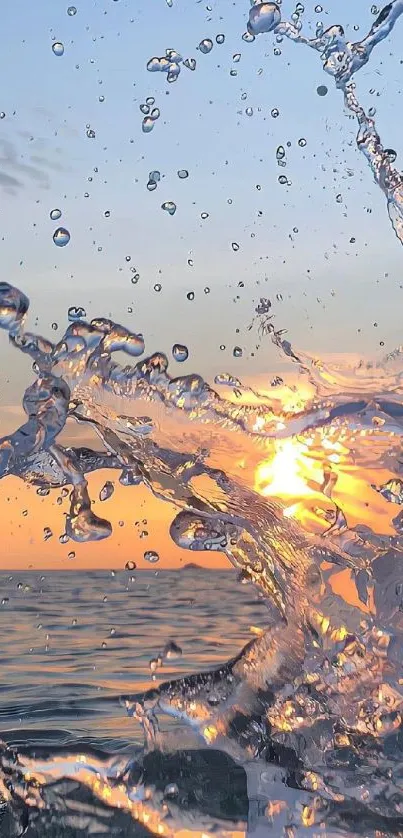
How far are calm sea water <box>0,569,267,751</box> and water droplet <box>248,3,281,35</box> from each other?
3.75 meters

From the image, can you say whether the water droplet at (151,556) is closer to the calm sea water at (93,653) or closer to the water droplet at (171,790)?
the calm sea water at (93,653)

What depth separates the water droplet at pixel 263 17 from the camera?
5.35m

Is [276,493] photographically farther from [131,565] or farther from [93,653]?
[93,653]

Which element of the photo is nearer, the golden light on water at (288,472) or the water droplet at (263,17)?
the water droplet at (263,17)

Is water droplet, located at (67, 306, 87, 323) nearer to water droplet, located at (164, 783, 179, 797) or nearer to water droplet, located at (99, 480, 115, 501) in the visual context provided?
water droplet, located at (99, 480, 115, 501)

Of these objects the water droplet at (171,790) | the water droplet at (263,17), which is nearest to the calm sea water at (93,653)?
the water droplet at (171,790)

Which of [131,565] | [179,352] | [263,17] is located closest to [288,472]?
[179,352]

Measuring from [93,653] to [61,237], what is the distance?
487 centimetres

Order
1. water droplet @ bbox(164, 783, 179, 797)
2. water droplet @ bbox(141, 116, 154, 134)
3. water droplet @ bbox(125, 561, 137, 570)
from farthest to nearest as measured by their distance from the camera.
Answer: water droplet @ bbox(125, 561, 137, 570) → water droplet @ bbox(141, 116, 154, 134) → water droplet @ bbox(164, 783, 179, 797)

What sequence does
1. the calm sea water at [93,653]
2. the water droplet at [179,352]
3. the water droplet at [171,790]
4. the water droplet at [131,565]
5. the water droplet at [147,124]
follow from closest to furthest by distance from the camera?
the water droplet at [171,790], the water droplet at [179,352], the water droplet at [147,124], the calm sea water at [93,653], the water droplet at [131,565]

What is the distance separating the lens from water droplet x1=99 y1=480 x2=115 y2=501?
18.3ft

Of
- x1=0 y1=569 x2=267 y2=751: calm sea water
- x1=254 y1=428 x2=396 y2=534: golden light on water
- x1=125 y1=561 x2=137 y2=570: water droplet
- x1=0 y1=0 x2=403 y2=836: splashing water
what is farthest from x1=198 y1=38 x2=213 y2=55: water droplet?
x1=0 y1=569 x2=267 y2=751: calm sea water

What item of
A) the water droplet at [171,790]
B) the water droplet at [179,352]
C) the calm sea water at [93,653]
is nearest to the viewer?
the water droplet at [171,790]

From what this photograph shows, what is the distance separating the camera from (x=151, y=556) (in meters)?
5.84
